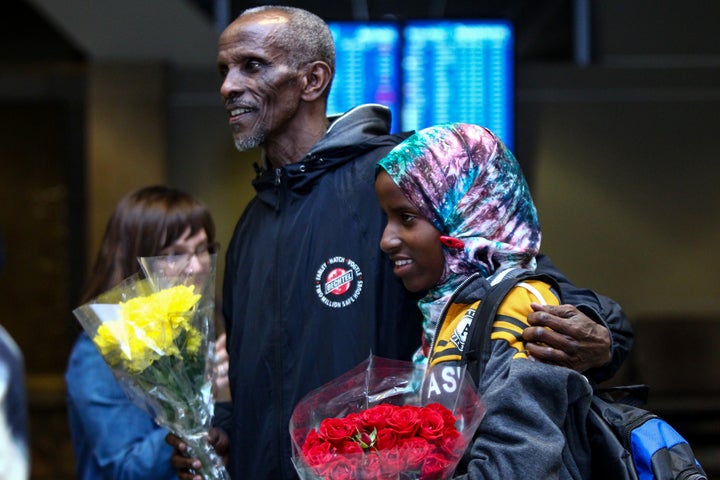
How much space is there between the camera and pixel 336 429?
1.72 metres

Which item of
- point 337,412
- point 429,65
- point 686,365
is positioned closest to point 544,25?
point 429,65

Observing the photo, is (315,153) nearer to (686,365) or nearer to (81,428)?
(81,428)

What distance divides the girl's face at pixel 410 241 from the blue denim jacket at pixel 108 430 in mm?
1055

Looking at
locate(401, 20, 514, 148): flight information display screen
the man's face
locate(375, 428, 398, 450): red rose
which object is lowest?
locate(375, 428, 398, 450): red rose

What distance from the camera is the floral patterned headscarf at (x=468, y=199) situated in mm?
1952

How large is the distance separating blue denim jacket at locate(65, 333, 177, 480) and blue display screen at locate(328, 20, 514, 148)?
102 inches

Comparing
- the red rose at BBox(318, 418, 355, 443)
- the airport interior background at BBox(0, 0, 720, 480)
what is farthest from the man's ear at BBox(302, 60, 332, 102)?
the airport interior background at BBox(0, 0, 720, 480)

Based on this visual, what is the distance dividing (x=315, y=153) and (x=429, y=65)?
9.56ft

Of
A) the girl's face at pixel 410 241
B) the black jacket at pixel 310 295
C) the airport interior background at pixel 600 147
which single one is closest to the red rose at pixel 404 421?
the girl's face at pixel 410 241

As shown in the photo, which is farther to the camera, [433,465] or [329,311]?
[329,311]

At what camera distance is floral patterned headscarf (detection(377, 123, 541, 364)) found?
6.40ft

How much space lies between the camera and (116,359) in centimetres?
232

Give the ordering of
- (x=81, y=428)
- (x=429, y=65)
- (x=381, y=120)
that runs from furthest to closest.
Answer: (x=429, y=65), (x=81, y=428), (x=381, y=120)

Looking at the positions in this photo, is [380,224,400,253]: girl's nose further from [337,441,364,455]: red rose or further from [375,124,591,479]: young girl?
[337,441,364,455]: red rose
